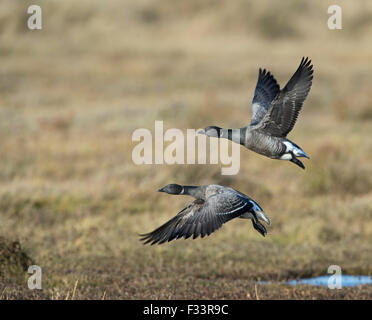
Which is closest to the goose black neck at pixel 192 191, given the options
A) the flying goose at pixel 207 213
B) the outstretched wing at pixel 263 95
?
the flying goose at pixel 207 213

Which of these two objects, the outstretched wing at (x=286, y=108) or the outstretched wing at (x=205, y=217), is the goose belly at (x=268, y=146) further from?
the outstretched wing at (x=205, y=217)

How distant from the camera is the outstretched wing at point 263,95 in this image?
25.0ft

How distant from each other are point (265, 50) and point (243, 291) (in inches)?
1273

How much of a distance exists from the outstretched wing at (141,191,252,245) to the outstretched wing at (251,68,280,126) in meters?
1.05

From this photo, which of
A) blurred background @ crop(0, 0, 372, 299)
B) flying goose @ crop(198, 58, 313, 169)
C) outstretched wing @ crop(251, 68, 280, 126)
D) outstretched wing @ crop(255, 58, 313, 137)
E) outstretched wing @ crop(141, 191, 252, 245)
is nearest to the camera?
outstretched wing @ crop(141, 191, 252, 245)

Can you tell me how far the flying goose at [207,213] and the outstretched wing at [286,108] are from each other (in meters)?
0.68

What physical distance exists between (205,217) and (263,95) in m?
1.70

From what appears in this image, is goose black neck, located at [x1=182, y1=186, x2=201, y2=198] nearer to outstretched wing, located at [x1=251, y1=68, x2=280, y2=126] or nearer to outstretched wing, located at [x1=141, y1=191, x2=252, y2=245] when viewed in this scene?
outstretched wing, located at [x1=141, y1=191, x2=252, y2=245]

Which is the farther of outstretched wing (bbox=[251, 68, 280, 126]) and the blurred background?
the blurred background

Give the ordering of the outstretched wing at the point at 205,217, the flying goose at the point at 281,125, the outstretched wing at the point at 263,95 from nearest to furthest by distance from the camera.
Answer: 1. the outstretched wing at the point at 205,217
2. the flying goose at the point at 281,125
3. the outstretched wing at the point at 263,95

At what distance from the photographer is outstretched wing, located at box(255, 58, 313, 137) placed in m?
6.92

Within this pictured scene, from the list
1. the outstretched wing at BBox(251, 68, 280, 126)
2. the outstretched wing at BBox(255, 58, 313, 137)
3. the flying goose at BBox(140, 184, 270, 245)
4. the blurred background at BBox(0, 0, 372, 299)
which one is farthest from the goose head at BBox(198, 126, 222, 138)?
the blurred background at BBox(0, 0, 372, 299)

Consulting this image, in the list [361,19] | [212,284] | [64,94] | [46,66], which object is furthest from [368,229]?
[361,19]

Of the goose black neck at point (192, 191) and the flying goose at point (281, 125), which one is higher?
the flying goose at point (281, 125)
